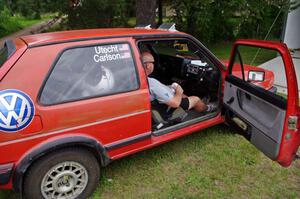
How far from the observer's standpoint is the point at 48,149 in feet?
7.67

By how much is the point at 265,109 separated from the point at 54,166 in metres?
2.24

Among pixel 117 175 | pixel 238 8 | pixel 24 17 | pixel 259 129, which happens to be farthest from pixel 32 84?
pixel 24 17

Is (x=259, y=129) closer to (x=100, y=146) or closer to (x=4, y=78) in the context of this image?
(x=100, y=146)

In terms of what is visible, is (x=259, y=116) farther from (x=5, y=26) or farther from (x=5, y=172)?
(x=5, y=26)

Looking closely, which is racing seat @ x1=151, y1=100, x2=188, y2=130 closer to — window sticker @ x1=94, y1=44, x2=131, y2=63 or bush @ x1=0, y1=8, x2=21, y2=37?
window sticker @ x1=94, y1=44, x2=131, y2=63

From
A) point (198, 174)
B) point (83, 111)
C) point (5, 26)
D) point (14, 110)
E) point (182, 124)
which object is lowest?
point (198, 174)

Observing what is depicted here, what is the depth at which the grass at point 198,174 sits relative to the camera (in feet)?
9.45

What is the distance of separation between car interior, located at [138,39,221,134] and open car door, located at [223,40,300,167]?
0.36 m

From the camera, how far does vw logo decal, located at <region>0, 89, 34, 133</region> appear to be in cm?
216

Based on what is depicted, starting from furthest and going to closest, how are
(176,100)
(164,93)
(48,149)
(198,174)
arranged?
(176,100), (164,93), (198,174), (48,149)

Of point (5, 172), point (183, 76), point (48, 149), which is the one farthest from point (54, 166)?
point (183, 76)

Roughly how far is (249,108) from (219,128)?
106cm

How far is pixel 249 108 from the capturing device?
318 cm

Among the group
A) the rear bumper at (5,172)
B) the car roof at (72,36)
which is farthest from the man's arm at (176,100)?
the rear bumper at (5,172)
